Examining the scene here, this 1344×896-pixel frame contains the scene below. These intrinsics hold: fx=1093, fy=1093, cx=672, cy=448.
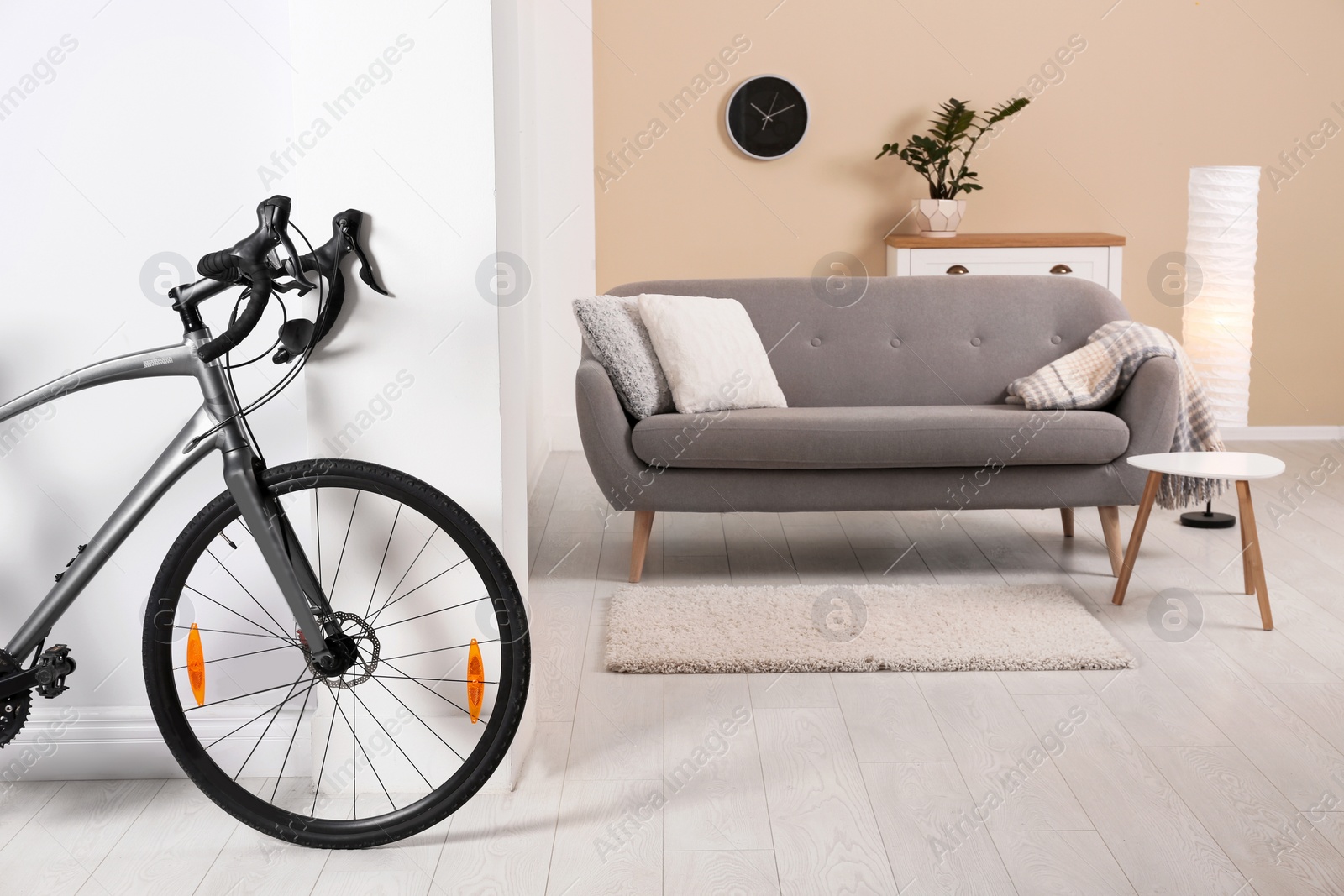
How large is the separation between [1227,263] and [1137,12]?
165 centimetres

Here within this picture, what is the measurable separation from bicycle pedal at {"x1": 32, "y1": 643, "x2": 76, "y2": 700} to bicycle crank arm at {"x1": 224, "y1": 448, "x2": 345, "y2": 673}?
453mm

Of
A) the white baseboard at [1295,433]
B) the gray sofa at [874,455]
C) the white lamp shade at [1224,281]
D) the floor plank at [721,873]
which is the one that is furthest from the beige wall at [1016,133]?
the floor plank at [721,873]

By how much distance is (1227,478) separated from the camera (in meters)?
2.66

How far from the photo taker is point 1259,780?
6.31 ft

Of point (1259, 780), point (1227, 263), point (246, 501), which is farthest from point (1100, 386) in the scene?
point (246, 501)

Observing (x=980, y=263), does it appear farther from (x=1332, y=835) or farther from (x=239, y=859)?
(x=239, y=859)

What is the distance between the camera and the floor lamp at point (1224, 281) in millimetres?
3996

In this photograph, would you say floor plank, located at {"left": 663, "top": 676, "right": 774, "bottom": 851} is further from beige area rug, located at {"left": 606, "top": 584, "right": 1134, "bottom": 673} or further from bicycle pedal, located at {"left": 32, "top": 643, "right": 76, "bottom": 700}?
bicycle pedal, located at {"left": 32, "top": 643, "right": 76, "bottom": 700}

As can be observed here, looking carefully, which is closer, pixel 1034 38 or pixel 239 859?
pixel 239 859

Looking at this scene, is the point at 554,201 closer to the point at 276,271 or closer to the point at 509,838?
the point at 276,271

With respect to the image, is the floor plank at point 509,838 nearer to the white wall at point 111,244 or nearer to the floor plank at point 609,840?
the floor plank at point 609,840

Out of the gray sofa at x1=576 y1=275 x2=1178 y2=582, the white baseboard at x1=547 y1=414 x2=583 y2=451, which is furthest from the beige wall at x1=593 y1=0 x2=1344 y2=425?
the gray sofa at x1=576 y1=275 x2=1178 y2=582

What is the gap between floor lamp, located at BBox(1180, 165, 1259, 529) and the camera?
157 inches

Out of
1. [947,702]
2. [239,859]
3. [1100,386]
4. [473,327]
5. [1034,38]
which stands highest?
[1034,38]
